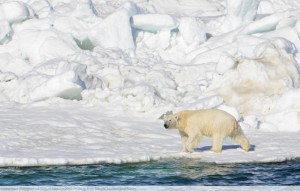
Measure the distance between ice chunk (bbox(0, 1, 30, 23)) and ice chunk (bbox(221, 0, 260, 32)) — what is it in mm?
7230

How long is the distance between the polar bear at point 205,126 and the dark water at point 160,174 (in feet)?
2.81

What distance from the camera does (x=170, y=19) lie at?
2475cm

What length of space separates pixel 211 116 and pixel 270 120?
413cm

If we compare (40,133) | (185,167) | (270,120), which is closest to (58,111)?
(40,133)

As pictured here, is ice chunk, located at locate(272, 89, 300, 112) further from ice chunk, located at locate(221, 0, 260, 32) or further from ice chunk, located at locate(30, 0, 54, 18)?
ice chunk, located at locate(30, 0, 54, 18)

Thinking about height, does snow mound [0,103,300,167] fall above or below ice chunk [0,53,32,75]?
below

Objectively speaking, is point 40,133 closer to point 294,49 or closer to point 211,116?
point 211,116

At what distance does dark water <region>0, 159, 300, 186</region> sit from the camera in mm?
11031

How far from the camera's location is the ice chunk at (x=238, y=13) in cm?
2583

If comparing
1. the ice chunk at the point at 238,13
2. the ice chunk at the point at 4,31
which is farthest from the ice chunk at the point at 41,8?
the ice chunk at the point at 238,13

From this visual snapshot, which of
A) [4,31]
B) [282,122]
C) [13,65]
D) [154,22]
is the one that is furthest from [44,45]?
[282,122]

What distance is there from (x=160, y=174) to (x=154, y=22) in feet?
44.4

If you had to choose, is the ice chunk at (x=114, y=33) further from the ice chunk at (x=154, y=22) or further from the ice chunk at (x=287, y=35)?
the ice chunk at (x=287, y=35)

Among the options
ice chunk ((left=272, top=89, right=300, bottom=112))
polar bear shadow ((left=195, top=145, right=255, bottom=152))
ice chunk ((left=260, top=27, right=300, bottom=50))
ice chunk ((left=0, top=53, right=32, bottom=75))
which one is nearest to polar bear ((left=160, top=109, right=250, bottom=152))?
polar bear shadow ((left=195, top=145, right=255, bottom=152))
